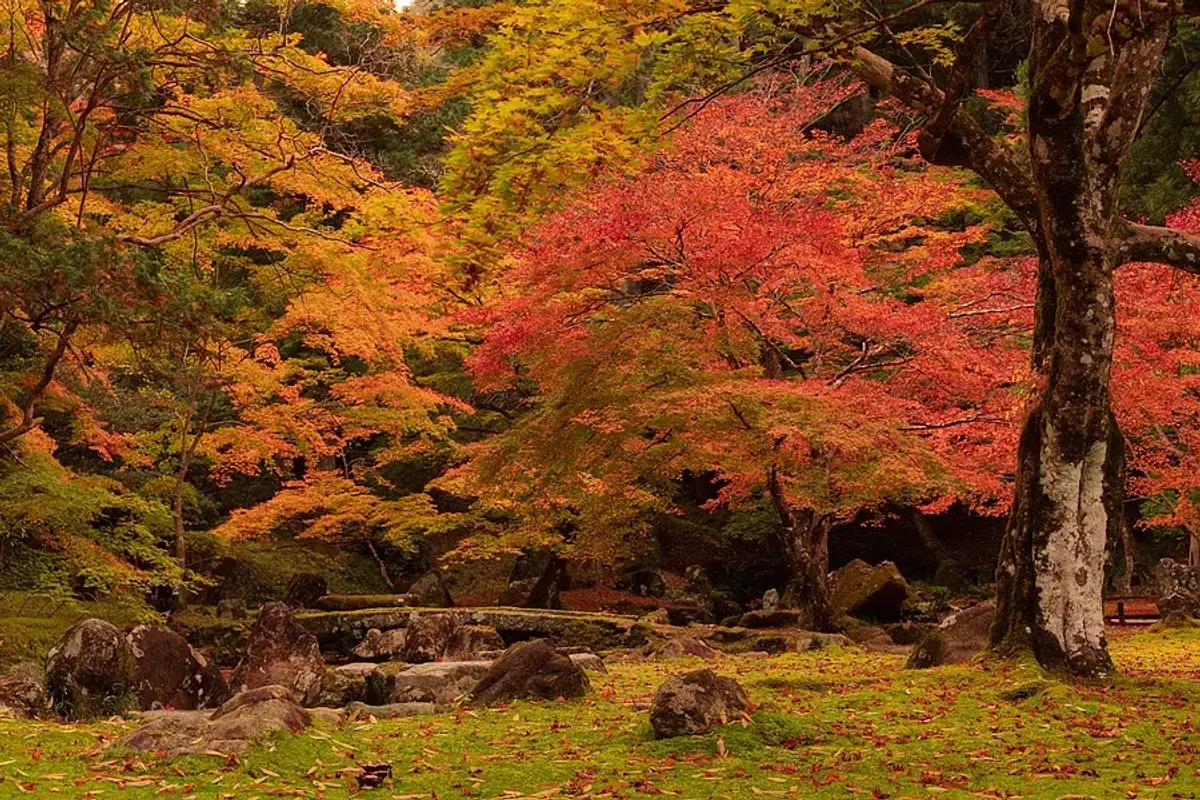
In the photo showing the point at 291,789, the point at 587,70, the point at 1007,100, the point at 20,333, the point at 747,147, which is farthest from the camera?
the point at 1007,100

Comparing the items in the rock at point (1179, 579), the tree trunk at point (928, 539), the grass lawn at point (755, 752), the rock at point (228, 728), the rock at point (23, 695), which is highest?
the tree trunk at point (928, 539)

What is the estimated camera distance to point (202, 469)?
23.2 m

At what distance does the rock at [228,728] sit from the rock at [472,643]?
703cm

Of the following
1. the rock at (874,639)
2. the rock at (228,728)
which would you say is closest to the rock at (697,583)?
the rock at (874,639)

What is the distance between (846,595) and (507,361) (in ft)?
25.3

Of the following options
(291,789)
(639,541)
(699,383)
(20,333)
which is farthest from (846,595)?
(291,789)

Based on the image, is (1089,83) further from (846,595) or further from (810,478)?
(846,595)

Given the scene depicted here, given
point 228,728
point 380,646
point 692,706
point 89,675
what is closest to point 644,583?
point 380,646

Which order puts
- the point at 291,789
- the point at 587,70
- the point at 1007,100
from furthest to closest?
1. the point at 1007,100
2. the point at 587,70
3. the point at 291,789

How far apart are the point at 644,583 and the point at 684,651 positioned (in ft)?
36.6

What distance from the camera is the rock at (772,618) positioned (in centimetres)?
1811

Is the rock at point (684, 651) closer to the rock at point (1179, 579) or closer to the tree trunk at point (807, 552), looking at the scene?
the tree trunk at point (807, 552)

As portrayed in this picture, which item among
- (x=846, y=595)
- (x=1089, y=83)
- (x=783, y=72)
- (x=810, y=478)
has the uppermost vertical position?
(x=783, y=72)

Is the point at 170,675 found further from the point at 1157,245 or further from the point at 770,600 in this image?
the point at 770,600
